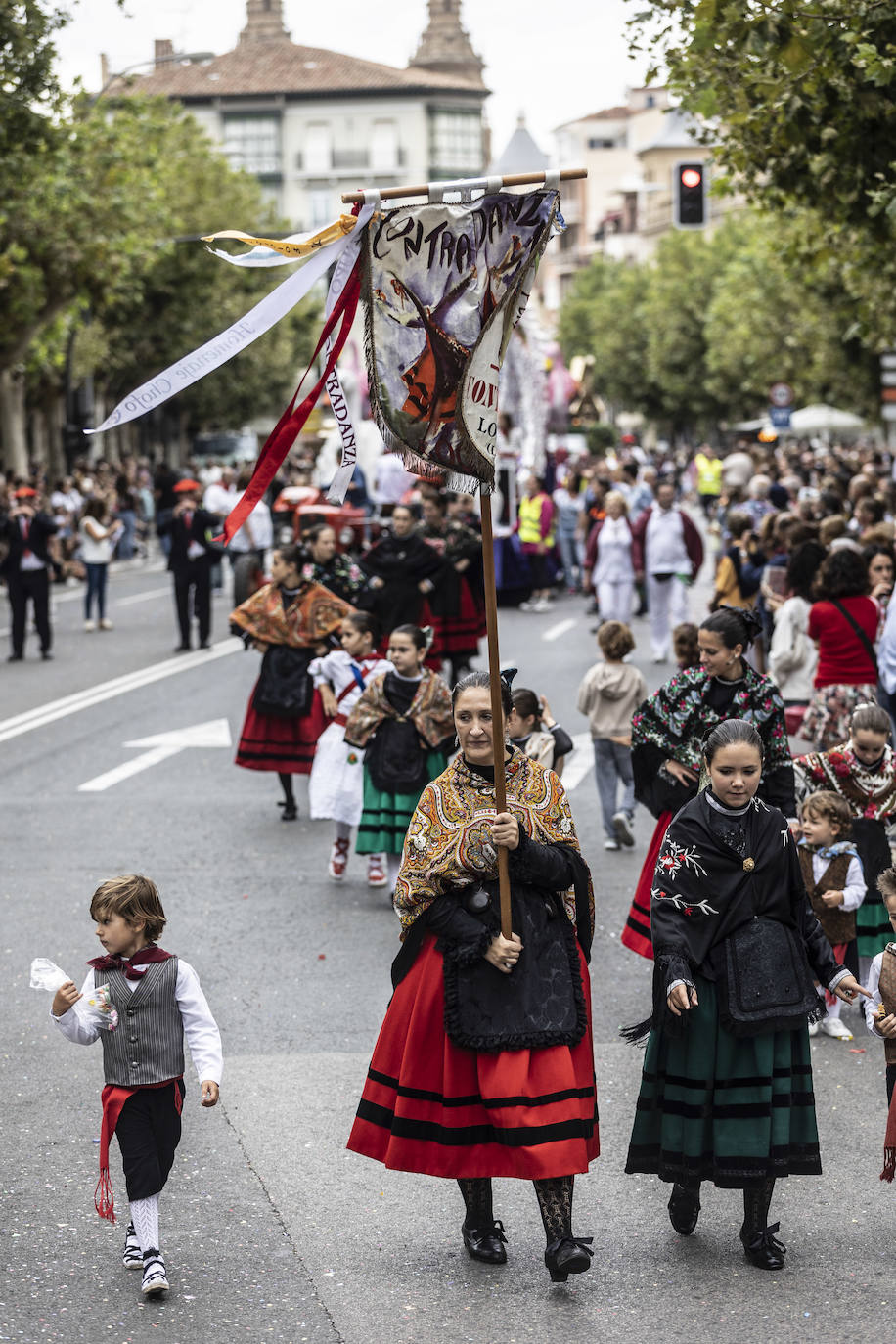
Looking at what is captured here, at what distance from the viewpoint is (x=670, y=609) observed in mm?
18797

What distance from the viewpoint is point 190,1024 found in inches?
208

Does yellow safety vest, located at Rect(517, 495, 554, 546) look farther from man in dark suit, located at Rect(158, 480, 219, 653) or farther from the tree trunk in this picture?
the tree trunk

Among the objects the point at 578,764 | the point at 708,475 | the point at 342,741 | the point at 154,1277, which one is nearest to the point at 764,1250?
the point at 154,1277

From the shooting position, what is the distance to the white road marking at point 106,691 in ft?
52.2

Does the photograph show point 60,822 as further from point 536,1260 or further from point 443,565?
point 536,1260

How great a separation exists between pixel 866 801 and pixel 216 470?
3173 cm

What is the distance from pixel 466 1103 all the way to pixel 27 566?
15.8 meters

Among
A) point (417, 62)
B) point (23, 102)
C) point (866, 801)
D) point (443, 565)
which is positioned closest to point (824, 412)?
point (23, 102)

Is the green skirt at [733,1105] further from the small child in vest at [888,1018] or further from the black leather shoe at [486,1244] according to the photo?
the black leather shoe at [486,1244]

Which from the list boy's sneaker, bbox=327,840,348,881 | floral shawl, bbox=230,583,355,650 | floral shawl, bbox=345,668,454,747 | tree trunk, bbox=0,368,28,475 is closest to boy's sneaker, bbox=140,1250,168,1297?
floral shawl, bbox=345,668,454,747

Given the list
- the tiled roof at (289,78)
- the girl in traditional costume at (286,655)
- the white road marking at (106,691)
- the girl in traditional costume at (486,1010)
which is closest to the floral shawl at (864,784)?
the girl in traditional costume at (486,1010)

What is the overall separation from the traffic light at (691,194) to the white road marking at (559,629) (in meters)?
4.85

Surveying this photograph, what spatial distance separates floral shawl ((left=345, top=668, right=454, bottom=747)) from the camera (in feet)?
30.8

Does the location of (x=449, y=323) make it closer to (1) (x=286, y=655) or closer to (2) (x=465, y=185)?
(2) (x=465, y=185)
